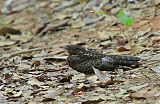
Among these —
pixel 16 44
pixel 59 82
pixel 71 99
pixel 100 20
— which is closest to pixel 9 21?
pixel 16 44

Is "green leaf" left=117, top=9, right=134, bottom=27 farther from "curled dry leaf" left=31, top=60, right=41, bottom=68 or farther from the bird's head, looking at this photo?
"curled dry leaf" left=31, top=60, right=41, bottom=68

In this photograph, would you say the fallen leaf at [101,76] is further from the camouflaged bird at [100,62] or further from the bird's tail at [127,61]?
the bird's tail at [127,61]

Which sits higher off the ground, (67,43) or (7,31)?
(7,31)

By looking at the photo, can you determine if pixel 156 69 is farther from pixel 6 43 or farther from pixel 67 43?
pixel 6 43

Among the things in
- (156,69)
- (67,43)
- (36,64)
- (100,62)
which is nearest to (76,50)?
(100,62)

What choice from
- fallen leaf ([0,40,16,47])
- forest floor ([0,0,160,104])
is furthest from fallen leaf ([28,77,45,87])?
fallen leaf ([0,40,16,47])

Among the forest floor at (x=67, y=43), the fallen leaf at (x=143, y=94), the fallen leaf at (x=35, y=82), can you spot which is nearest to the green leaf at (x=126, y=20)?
the forest floor at (x=67, y=43)

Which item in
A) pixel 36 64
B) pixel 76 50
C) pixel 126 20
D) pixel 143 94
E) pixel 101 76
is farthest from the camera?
pixel 36 64

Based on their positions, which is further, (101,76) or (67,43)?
(67,43)
